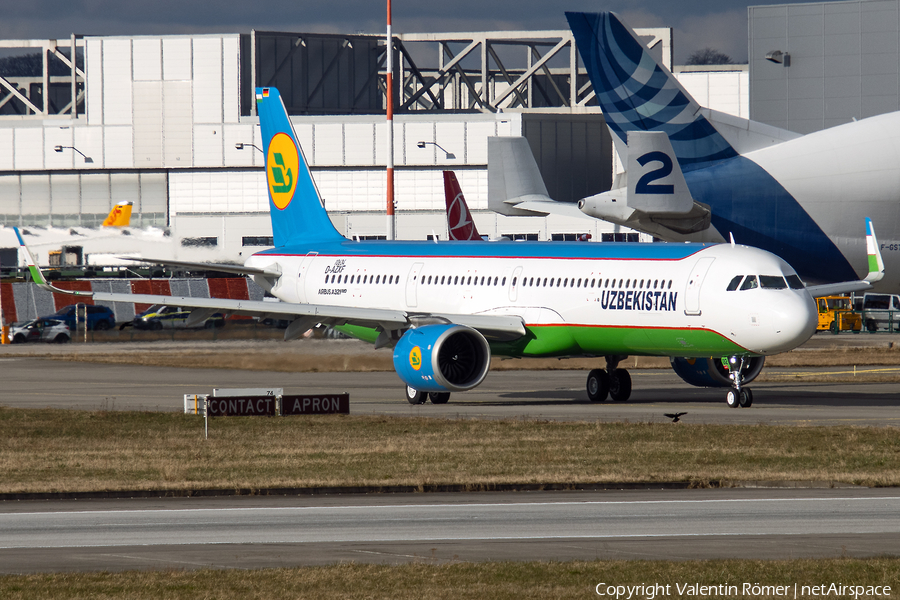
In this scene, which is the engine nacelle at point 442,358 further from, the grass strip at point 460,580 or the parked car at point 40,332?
the parked car at point 40,332

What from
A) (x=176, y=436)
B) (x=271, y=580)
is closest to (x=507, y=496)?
(x=271, y=580)

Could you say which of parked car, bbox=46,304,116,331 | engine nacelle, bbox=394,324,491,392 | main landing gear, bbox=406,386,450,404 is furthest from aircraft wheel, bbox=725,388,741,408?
parked car, bbox=46,304,116,331

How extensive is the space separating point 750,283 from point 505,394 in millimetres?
9711

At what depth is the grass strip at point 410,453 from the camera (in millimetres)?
19062

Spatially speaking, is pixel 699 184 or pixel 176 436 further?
pixel 699 184

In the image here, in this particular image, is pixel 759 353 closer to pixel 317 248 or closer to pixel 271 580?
pixel 317 248

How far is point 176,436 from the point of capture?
83.8 feet

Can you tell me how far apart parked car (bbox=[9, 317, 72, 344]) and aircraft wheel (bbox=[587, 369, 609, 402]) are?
44.6m

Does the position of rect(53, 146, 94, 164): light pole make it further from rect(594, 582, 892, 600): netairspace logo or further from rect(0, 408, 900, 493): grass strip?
rect(594, 582, 892, 600): netairspace logo

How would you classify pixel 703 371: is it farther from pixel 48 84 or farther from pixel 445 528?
pixel 48 84

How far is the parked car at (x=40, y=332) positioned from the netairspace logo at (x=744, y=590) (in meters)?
63.9

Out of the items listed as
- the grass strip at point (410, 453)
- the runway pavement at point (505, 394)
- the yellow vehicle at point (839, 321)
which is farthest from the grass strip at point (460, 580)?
the yellow vehicle at point (839, 321)

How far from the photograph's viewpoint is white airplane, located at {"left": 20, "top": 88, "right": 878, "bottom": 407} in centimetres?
3005

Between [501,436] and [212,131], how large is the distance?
293ft
